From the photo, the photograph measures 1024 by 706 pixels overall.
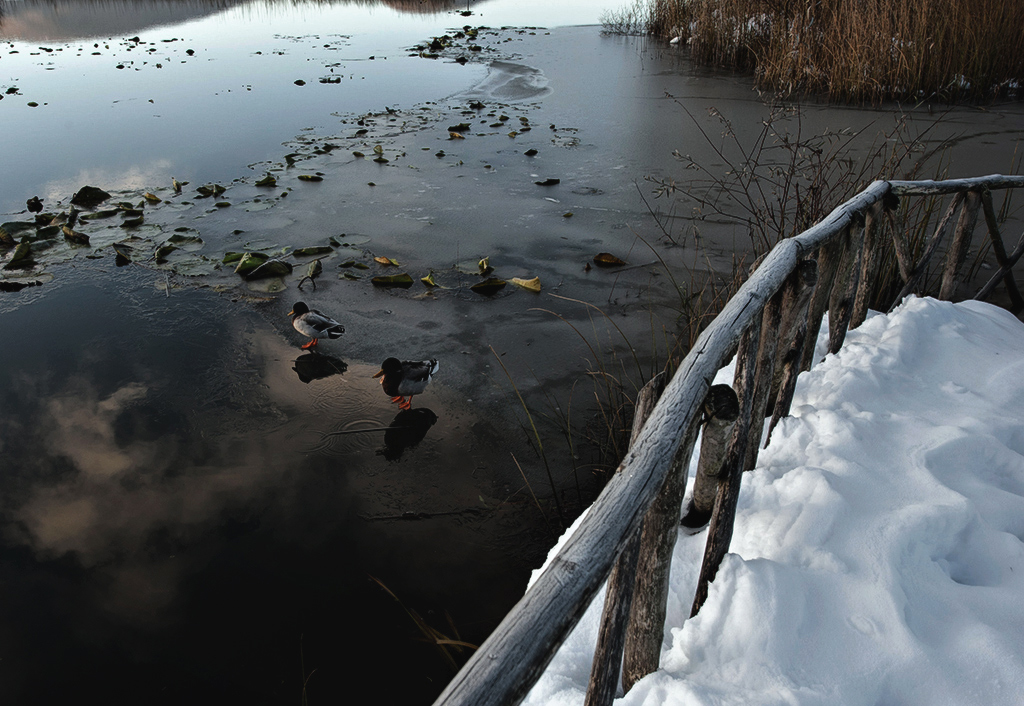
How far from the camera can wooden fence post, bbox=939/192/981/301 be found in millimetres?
3215

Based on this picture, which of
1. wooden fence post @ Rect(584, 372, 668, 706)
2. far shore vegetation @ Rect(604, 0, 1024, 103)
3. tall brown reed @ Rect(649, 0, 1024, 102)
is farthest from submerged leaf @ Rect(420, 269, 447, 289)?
far shore vegetation @ Rect(604, 0, 1024, 103)

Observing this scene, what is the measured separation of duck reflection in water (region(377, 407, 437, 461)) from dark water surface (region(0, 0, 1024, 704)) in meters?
0.01

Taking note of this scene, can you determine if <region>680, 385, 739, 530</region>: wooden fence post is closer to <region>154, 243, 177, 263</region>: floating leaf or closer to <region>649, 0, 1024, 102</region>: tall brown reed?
<region>154, 243, 177, 263</region>: floating leaf

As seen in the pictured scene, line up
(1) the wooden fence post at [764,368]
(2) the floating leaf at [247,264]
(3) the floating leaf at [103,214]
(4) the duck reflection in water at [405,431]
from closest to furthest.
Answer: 1. (1) the wooden fence post at [764,368]
2. (4) the duck reflection in water at [405,431]
3. (2) the floating leaf at [247,264]
4. (3) the floating leaf at [103,214]

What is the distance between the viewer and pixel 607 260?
4.49 meters

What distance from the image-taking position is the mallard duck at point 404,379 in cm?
315

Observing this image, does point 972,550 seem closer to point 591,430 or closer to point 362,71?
point 591,430

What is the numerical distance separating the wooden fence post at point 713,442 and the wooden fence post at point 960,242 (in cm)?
251

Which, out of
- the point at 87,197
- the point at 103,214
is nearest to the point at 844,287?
the point at 103,214

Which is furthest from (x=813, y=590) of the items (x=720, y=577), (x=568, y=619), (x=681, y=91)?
(x=681, y=91)

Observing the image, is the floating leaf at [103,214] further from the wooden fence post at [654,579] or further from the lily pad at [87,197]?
the wooden fence post at [654,579]

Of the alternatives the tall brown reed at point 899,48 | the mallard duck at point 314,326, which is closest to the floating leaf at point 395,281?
the mallard duck at point 314,326

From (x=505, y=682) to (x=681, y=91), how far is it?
383 inches

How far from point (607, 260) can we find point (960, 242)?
209 cm
